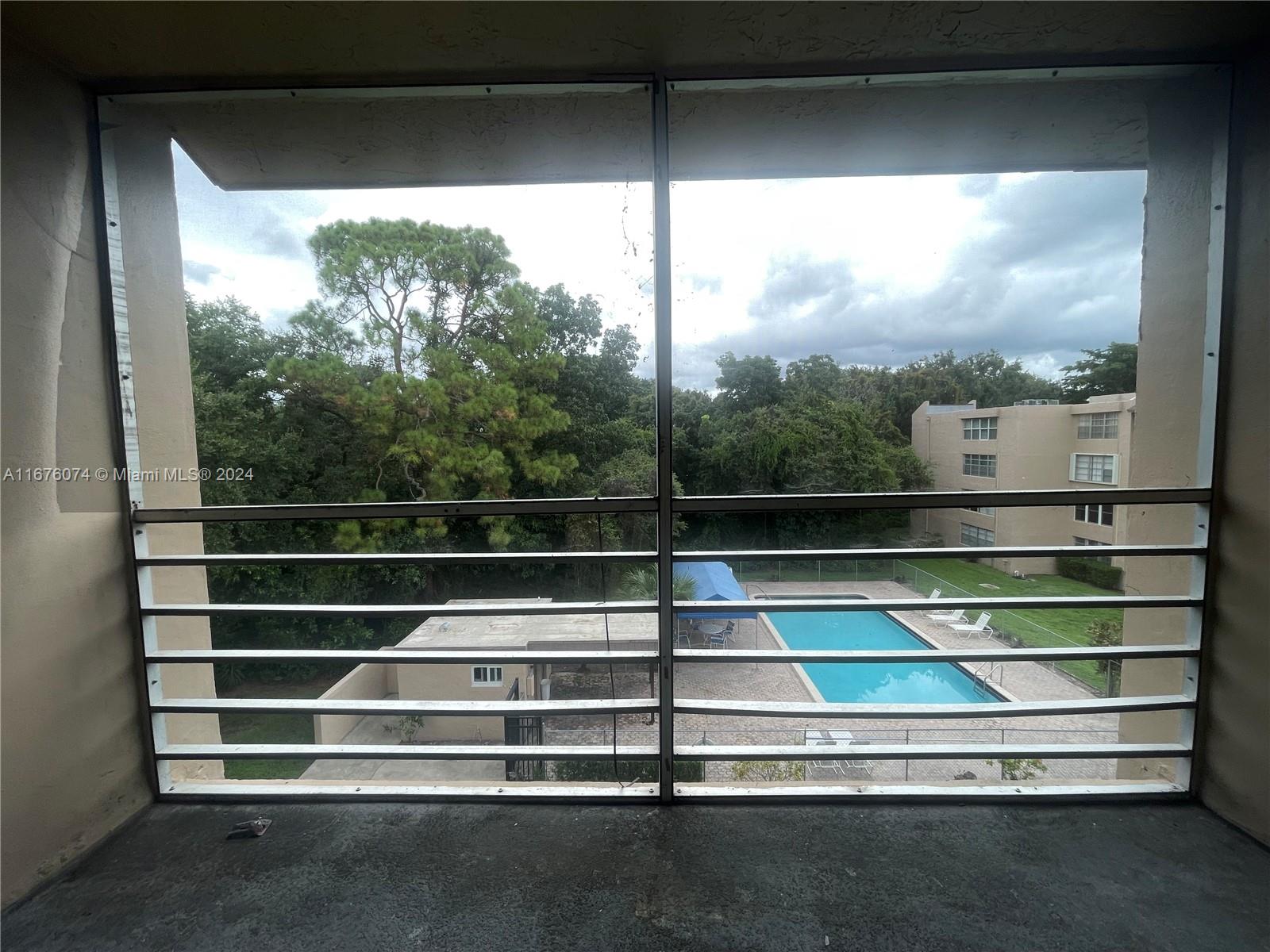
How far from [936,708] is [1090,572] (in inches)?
34.2

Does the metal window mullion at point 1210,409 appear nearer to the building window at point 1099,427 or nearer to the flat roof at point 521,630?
the building window at point 1099,427

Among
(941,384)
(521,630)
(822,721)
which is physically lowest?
(822,721)

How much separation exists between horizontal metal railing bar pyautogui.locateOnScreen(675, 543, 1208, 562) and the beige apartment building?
6 cm

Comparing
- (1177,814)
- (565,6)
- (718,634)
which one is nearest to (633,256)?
(565,6)

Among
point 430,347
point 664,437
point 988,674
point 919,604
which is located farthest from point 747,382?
point 988,674

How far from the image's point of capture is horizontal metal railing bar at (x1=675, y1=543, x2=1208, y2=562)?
5.02ft

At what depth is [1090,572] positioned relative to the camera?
1.75 m

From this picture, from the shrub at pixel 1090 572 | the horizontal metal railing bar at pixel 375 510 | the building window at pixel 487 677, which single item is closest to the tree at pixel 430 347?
the horizontal metal railing bar at pixel 375 510

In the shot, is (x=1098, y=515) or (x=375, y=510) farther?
(x=1098, y=515)

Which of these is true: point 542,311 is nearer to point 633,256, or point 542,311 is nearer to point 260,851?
point 633,256

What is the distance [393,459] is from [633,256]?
1209 millimetres

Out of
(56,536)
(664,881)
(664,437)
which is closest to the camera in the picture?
(664,881)

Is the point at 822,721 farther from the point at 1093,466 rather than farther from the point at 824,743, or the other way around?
the point at 1093,466

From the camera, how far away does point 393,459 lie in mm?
1727
